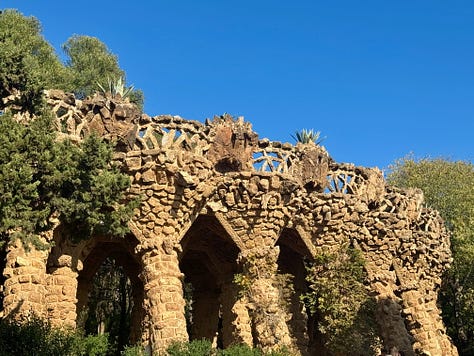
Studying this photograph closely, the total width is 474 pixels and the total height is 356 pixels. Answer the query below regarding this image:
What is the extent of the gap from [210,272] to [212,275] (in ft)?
0.90

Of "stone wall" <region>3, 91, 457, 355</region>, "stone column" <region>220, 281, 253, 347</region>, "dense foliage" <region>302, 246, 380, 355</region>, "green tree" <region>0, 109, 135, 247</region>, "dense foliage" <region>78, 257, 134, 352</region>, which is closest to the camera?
"green tree" <region>0, 109, 135, 247</region>

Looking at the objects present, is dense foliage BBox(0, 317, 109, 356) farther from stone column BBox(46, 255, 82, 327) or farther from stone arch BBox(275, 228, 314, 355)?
stone arch BBox(275, 228, 314, 355)

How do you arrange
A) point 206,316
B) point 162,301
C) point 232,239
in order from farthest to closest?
1. point 206,316
2. point 232,239
3. point 162,301

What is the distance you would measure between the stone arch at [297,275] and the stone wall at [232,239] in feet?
0.14

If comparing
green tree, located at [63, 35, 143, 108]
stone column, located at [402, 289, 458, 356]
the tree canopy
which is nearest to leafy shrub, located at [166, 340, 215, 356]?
the tree canopy

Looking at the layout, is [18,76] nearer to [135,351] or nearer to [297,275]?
[135,351]

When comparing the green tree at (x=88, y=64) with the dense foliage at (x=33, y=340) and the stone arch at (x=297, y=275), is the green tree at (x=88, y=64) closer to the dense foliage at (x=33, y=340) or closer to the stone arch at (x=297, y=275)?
the stone arch at (x=297, y=275)

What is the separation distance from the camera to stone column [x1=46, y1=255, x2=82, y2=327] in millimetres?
10859

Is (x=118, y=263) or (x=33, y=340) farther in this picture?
(x=118, y=263)

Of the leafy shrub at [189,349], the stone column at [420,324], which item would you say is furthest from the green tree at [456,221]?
the leafy shrub at [189,349]

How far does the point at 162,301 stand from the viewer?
11.4m

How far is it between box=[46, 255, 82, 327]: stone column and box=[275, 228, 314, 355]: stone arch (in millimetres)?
5964

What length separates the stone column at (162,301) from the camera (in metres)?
11.0

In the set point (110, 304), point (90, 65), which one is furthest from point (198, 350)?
point (90, 65)
